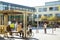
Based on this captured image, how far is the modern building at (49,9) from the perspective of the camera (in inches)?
126

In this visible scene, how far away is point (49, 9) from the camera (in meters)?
3.21

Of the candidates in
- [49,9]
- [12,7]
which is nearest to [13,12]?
[12,7]

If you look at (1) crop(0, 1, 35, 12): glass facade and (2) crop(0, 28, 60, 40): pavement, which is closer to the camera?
(1) crop(0, 1, 35, 12): glass facade

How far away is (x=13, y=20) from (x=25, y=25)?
0.44 m

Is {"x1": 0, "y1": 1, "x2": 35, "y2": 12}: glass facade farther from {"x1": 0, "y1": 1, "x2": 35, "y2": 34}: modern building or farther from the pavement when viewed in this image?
the pavement

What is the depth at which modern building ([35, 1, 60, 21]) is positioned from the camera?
3191 millimetres

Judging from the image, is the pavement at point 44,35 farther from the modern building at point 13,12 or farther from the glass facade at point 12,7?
the glass facade at point 12,7

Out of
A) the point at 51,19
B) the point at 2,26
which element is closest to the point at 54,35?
the point at 51,19

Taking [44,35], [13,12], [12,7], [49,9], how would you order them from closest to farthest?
[49,9] → [12,7] → [44,35] → [13,12]

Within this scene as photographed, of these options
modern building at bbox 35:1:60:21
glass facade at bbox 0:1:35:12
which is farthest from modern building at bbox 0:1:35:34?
modern building at bbox 35:1:60:21

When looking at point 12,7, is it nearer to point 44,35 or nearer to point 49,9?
point 49,9

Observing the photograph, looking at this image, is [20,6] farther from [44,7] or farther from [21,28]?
[21,28]

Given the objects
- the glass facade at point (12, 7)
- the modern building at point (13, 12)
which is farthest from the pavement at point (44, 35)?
the glass facade at point (12, 7)

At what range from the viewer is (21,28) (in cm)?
395
